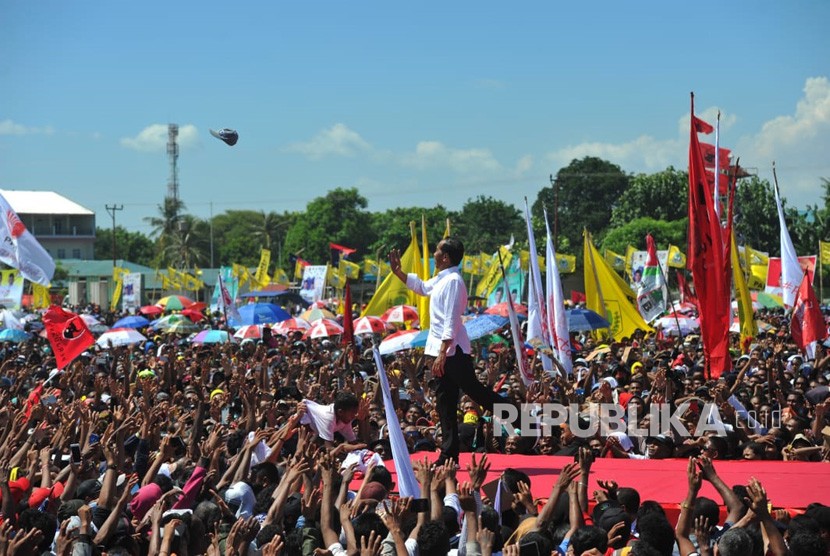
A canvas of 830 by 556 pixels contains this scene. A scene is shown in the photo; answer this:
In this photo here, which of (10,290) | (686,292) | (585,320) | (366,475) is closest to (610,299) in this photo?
(585,320)

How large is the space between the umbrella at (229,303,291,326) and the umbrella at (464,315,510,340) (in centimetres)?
826

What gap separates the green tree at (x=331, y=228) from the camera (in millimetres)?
90162

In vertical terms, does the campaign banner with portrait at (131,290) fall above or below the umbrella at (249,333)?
above

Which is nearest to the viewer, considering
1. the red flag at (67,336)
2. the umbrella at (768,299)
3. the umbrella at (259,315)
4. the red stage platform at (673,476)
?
the red stage platform at (673,476)

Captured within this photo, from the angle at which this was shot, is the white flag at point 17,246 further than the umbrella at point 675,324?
No

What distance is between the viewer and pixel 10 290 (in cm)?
3328

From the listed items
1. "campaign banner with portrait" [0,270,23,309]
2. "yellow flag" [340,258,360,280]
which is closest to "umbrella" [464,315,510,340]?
"campaign banner with portrait" [0,270,23,309]

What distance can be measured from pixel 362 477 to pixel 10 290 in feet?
93.0

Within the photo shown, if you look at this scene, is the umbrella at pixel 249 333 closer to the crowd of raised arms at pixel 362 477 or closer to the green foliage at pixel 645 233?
the crowd of raised arms at pixel 362 477

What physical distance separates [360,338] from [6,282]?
1568 cm

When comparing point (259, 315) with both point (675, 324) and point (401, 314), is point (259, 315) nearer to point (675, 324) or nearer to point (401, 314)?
point (401, 314)

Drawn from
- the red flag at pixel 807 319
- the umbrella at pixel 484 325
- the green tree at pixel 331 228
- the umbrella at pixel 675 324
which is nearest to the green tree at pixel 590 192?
the green tree at pixel 331 228

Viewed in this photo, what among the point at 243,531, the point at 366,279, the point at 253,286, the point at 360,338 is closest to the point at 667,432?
the point at 243,531

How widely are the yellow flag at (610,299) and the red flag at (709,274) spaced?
695 cm
